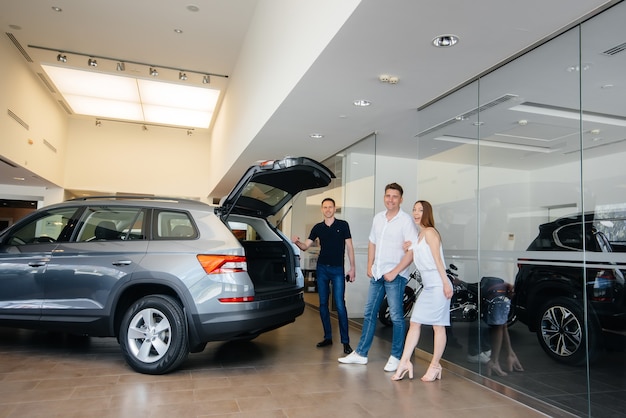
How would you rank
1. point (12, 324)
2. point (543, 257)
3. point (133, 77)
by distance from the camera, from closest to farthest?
point (543, 257), point (12, 324), point (133, 77)

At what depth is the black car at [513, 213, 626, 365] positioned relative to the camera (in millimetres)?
2611

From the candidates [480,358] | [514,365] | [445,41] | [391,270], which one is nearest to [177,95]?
[391,270]

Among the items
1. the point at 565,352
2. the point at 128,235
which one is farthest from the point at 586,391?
the point at 128,235

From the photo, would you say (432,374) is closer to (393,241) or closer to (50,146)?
(393,241)

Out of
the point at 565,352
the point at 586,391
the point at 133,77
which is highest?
the point at 133,77

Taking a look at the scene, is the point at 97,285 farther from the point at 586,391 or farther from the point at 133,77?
→ the point at 133,77

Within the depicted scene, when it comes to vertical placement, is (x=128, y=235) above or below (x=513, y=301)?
above

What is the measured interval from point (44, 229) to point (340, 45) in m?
3.02

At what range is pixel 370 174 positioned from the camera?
6.27 meters

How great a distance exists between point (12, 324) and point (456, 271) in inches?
Result: 156

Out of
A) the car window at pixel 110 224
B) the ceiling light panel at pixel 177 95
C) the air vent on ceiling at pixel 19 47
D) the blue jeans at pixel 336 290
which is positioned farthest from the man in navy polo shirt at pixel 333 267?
the air vent on ceiling at pixel 19 47

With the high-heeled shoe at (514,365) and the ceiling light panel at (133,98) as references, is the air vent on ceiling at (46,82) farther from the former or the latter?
the high-heeled shoe at (514,365)

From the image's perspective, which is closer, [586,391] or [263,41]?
[586,391]

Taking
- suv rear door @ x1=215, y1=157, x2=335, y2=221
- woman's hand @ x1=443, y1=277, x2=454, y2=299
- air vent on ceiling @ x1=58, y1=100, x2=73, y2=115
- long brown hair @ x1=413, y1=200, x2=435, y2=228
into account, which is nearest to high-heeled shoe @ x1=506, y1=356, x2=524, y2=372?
woman's hand @ x1=443, y1=277, x2=454, y2=299
